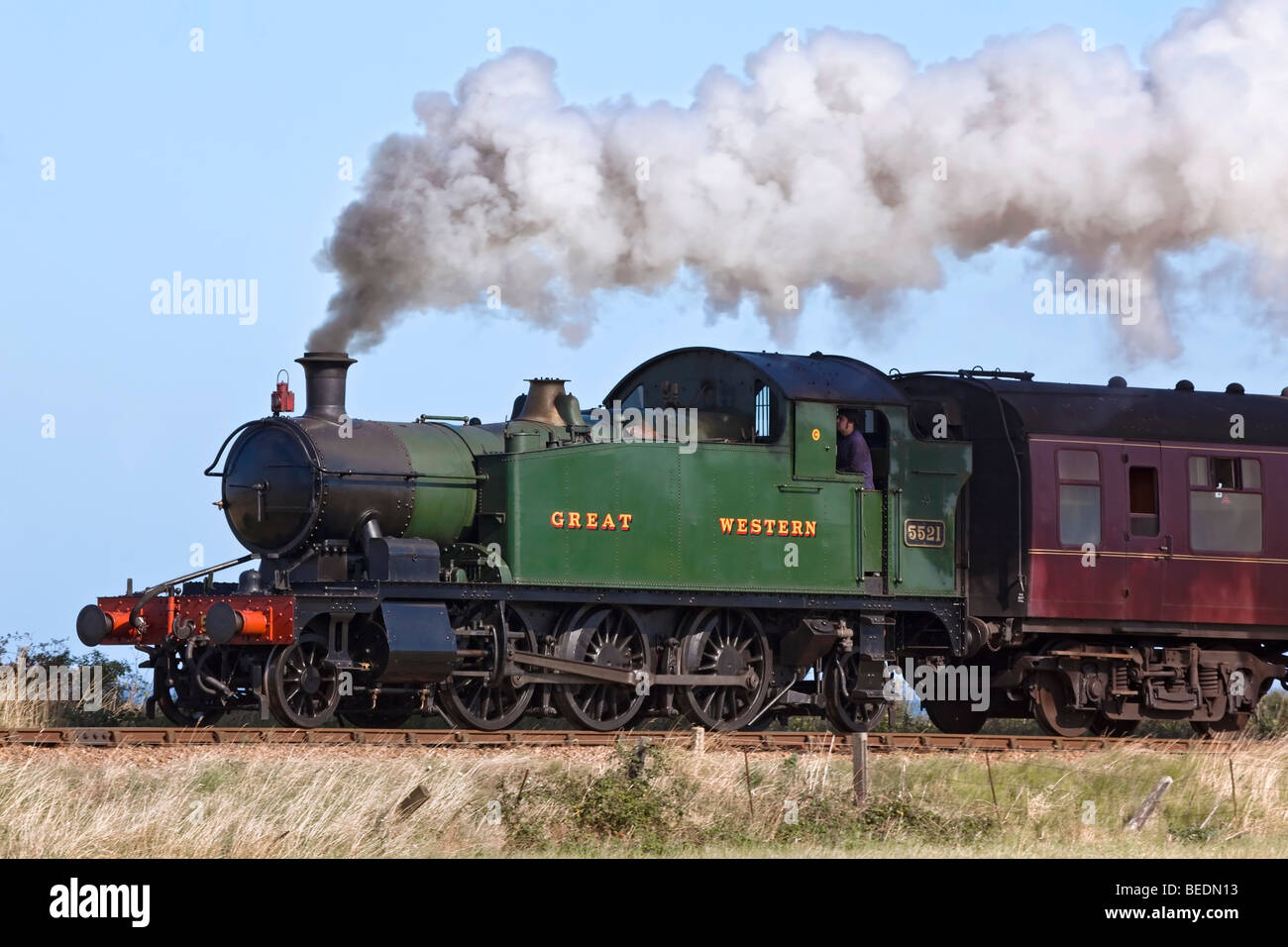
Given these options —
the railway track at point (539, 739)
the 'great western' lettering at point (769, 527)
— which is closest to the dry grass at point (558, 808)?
the railway track at point (539, 739)

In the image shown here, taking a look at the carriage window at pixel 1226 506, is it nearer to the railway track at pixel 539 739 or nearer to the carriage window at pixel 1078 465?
the carriage window at pixel 1078 465

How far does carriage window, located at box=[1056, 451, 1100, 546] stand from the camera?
21188 millimetres

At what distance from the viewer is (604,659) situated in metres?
19.2

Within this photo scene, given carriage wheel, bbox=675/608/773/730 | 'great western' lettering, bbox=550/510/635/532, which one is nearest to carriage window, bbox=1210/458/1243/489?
carriage wheel, bbox=675/608/773/730

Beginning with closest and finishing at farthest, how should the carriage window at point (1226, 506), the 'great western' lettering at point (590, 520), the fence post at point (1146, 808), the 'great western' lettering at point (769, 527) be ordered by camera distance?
the fence post at point (1146, 808) → the 'great western' lettering at point (590, 520) → the 'great western' lettering at point (769, 527) → the carriage window at point (1226, 506)

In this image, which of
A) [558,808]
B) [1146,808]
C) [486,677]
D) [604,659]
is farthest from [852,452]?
[558,808]

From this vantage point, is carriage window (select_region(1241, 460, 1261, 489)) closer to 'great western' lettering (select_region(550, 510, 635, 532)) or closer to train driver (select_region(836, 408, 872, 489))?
train driver (select_region(836, 408, 872, 489))

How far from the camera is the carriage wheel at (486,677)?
1856 centimetres

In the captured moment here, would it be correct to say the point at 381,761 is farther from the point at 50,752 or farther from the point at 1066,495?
the point at 1066,495

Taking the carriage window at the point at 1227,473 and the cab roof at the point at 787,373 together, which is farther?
the carriage window at the point at 1227,473

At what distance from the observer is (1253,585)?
72.4 ft

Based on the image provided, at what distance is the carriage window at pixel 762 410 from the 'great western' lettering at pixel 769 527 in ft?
2.93

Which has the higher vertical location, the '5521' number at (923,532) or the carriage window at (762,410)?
the carriage window at (762,410)
